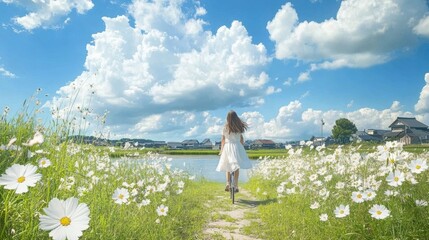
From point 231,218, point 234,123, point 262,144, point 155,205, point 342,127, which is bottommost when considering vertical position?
point 231,218

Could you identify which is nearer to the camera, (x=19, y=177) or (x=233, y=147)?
(x=19, y=177)

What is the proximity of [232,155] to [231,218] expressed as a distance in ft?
8.84

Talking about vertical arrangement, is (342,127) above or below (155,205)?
above

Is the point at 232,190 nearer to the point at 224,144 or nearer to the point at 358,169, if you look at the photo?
the point at 224,144

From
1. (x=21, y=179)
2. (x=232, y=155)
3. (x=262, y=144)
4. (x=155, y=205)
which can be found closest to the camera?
(x=21, y=179)

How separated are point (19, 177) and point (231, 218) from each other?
5.14 meters

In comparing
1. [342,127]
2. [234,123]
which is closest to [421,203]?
[234,123]

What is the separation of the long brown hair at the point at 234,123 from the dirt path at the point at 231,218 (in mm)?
1694

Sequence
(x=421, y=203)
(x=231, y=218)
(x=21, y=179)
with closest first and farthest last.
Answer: (x=21, y=179)
(x=421, y=203)
(x=231, y=218)

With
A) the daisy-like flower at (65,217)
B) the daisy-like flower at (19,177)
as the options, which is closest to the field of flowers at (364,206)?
the daisy-like flower at (65,217)

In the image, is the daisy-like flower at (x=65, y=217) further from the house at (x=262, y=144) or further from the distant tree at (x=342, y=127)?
the house at (x=262, y=144)

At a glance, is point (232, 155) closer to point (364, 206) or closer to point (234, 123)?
point (234, 123)

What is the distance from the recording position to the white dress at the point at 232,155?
9000 millimetres

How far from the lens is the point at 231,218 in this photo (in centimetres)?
651
